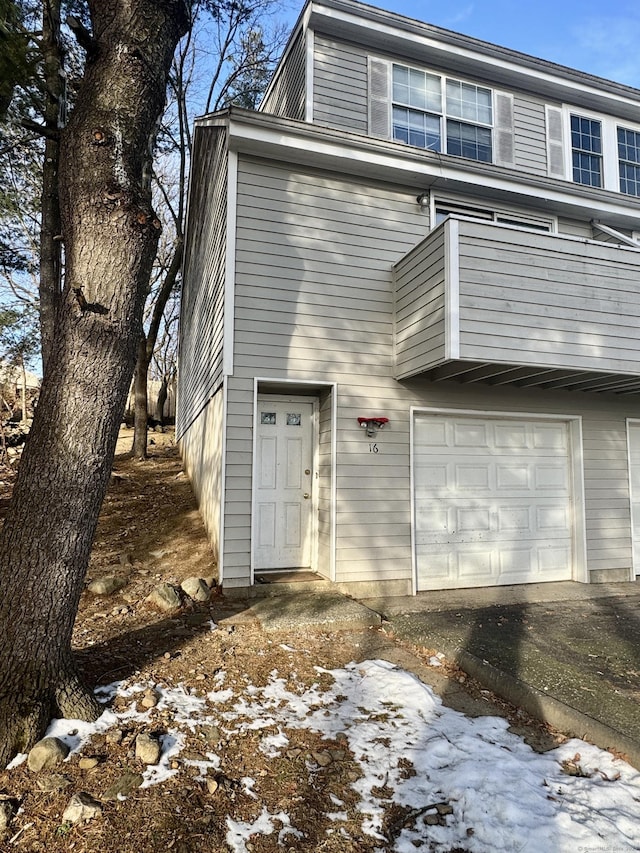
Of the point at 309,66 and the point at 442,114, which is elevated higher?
the point at 309,66

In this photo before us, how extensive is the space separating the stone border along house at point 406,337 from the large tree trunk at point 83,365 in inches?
95.1

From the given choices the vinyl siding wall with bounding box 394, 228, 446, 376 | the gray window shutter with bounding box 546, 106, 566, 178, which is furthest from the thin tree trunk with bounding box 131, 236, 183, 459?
the gray window shutter with bounding box 546, 106, 566, 178

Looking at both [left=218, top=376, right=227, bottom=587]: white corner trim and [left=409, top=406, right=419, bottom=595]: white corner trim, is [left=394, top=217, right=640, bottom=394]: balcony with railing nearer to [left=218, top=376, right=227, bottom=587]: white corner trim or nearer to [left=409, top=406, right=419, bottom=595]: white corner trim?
[left=409, top=406, right=419, bottom=595]: white corner trim

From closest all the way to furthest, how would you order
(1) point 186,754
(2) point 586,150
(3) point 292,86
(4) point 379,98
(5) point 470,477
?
(1) point 186,754, (5) point 470,477, (4) point 379,98, (3) point 292,86, (2) point 586,150

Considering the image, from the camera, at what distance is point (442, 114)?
767cm

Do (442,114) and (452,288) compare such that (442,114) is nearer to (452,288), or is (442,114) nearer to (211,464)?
(452,288)

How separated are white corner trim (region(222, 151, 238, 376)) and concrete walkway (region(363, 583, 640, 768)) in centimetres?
312

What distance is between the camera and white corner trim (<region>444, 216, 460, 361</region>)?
5.12 metres

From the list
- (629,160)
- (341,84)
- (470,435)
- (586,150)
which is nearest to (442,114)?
(341,84)

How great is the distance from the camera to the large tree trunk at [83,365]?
9.35ft

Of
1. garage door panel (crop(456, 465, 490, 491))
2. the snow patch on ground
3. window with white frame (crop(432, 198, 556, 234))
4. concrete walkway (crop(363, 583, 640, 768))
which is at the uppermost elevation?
window with white frame (crop(432, 198, 556, 234))

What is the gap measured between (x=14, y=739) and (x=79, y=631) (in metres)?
1.75

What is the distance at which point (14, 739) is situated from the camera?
2645 mm

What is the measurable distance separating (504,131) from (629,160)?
268 centimetres
